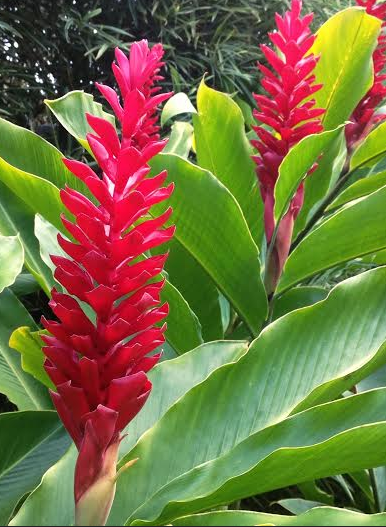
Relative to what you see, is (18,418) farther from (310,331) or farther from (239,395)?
(310,331)

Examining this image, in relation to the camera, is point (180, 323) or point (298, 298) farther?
point (298, 298)

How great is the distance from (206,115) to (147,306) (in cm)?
75

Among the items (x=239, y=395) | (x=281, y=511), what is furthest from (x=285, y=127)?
(x=281, y=511)

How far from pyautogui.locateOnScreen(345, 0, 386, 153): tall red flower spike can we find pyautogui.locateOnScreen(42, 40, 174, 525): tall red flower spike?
916 millimetres

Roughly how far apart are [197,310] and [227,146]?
36 cm

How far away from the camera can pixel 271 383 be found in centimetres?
83

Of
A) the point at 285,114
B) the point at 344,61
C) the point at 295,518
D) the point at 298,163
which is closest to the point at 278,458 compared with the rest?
the point at 295,518

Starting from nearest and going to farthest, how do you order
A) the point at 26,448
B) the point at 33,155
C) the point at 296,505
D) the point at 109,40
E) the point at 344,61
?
the point at 26,448
the point at 33,155
the point at 344,61
the point at 296,505
the point at 109,40

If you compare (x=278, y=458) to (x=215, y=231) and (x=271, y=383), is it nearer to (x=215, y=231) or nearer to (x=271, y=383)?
(x=271, y=383)

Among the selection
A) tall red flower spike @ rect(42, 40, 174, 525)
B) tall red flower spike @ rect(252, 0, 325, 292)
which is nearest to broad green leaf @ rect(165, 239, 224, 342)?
tall red flower spike @ rect(252, 0, 325, 292)

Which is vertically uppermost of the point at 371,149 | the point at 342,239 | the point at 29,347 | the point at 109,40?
the point at 109,40

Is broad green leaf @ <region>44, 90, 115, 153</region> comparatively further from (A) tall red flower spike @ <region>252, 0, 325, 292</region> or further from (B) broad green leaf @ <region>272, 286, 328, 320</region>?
(B) broad green leaf @ <region>272, 286, 328, 320</region>

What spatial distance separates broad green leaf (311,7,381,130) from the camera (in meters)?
1.24

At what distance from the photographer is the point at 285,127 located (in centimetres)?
114
